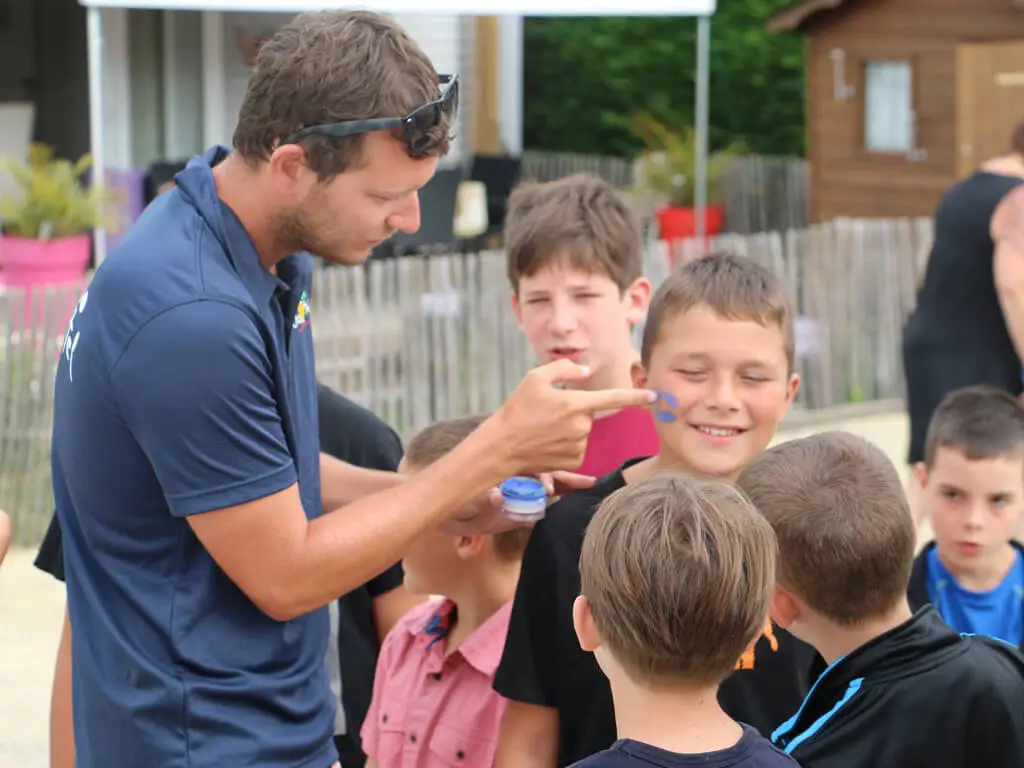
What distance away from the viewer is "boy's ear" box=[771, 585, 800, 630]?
2775mm

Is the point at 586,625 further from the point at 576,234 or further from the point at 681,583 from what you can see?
the point at 576,234

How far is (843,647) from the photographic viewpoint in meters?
2.75

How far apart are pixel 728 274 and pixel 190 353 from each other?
1.18 metres

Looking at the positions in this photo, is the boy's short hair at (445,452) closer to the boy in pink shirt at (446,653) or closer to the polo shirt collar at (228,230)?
the boy in pink shirt at (446,653)

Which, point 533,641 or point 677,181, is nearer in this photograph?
point 533,641

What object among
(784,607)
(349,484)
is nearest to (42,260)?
(349,484)

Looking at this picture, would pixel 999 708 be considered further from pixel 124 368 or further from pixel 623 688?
pixel 124 368

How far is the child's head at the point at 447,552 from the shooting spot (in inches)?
134

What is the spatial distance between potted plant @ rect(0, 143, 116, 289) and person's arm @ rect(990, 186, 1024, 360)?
8218mm

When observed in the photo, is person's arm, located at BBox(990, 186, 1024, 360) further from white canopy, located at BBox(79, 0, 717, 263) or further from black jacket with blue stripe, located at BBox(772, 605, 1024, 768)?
white canopy, located at BBox(79, 0, 717, 263)

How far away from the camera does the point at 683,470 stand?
3.09 metres

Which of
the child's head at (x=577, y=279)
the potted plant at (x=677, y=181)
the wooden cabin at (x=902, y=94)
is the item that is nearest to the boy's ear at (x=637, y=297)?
the child's head at (x=577, y=279)

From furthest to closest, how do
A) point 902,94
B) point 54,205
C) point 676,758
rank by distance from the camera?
point 902,94
point 54,205
point 676,758

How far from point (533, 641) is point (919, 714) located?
72 centimetres
